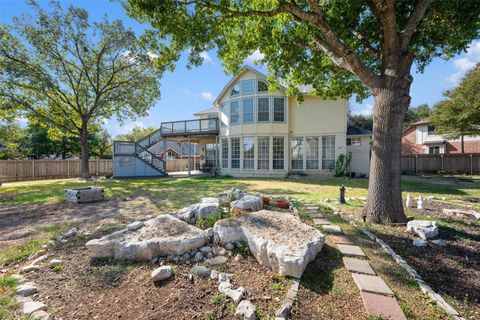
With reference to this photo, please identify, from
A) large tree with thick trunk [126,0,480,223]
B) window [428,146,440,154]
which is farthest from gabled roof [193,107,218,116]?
window [428,146,440,154]

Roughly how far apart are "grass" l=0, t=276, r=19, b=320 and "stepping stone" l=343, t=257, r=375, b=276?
3743 millimetres

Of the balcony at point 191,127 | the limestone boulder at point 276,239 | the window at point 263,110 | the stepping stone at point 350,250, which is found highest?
the window at point 263,110

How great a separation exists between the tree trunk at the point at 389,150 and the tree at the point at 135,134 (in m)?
44.2

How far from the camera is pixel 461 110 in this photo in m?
17.5

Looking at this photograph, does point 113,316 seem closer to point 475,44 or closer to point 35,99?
point 475,44

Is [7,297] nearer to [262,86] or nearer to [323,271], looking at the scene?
[323,271]

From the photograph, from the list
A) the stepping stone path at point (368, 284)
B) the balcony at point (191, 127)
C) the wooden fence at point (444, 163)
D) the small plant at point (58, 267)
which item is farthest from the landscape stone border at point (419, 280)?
the wooden fence at point (444, 163)

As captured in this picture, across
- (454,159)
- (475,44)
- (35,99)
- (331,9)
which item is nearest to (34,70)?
(35,99)

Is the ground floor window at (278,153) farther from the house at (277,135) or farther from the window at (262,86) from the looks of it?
the window at (262,86)

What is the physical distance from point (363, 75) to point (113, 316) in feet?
20.4

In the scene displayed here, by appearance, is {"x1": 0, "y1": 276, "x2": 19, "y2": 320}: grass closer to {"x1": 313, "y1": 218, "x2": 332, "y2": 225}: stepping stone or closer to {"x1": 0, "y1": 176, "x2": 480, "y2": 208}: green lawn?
{"x1": 0, "y1": 176, "x2": 480, "y2": 208}: green lawn

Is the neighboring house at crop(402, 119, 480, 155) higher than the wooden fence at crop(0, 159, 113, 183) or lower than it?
higher

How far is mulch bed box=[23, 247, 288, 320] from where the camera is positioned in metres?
2.23

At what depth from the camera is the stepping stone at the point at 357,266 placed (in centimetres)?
283
